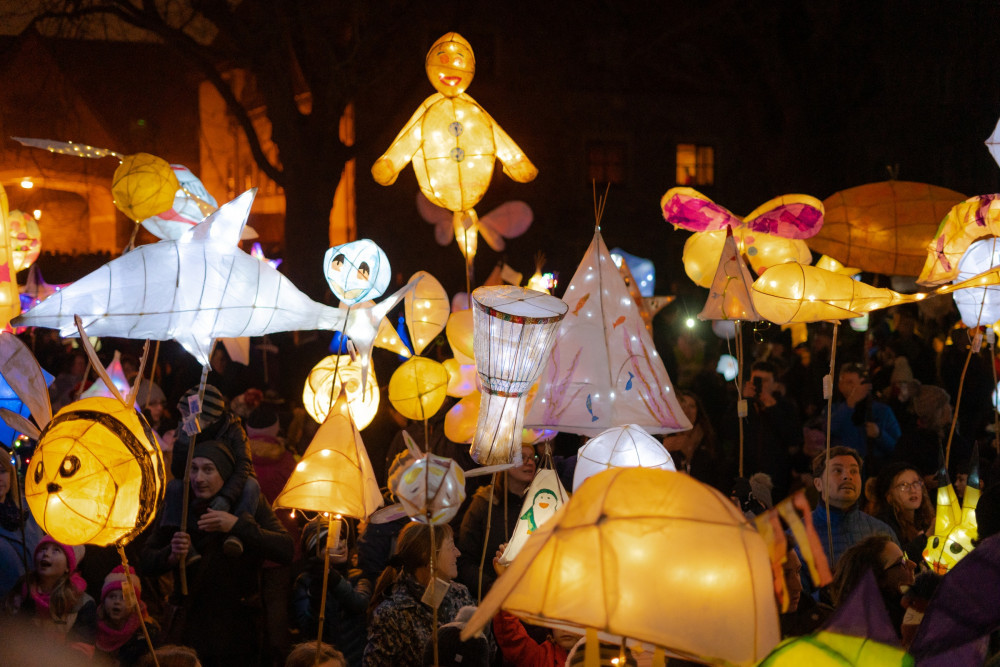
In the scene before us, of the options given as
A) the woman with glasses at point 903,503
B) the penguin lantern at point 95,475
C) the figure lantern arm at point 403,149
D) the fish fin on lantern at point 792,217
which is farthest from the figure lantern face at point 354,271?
the woman with glasses at point 903,503

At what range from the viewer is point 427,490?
319 cm

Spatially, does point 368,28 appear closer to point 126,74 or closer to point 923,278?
point 923,278

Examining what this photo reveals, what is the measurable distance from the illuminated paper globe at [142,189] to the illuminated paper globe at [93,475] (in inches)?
50.1

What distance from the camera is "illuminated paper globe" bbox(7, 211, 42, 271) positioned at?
6.08 metres

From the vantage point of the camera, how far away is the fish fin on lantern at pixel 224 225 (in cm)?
400

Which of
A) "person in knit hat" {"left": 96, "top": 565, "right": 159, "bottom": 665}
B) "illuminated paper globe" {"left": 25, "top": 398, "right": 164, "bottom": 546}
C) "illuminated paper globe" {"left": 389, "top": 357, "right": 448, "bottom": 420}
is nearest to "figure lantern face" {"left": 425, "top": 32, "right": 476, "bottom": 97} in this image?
"illuminated paper globe" {"left": 389, "top": 357, "right": 448, "bottom": 420}

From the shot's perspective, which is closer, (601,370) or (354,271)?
(601,370)

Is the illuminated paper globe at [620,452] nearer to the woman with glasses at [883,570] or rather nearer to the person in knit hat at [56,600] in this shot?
the woman with glasses at [883,570]

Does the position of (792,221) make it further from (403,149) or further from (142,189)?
(142,189)

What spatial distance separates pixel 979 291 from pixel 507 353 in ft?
9.92

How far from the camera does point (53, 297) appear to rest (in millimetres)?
3783

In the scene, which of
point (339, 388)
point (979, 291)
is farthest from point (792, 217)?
point (339, 388)

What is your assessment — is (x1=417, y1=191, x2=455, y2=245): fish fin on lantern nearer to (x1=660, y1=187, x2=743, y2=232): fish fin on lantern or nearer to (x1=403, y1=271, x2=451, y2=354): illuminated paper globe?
(x1=403, y1=271, x2=451, y2=354): illuminated paper globe

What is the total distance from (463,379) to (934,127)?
50.2 ft
